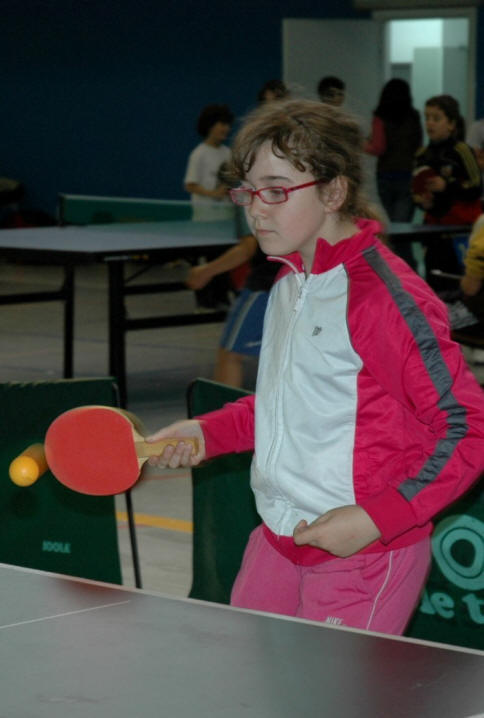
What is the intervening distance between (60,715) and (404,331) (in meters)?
0.93

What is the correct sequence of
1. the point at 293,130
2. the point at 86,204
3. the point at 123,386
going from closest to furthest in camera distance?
the point at 293,130 → the point at 123,386 → the point at 86,204

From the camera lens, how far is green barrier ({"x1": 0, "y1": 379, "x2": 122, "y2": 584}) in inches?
158

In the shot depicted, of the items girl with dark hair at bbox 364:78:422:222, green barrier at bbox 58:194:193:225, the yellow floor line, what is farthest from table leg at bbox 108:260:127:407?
girl with dark hair at bbox 364:78:422:222

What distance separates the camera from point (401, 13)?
49.1 feet

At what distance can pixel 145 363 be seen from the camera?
961cm

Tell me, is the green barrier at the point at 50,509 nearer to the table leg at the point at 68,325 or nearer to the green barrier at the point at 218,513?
the green barrier at the point at 218,513

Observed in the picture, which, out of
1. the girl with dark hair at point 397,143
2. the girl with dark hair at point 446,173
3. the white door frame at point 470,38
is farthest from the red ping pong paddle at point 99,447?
the white door frame at point 470,38

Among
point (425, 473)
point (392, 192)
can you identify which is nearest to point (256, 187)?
point (425, 473)

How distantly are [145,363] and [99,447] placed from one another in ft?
22.9

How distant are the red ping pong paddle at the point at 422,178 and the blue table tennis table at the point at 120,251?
0.23 metres

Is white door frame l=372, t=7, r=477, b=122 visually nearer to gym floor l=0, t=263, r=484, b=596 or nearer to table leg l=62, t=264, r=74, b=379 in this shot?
gym floor l=0, t=263, r=484, b=596

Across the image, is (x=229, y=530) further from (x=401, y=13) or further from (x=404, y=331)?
(x=401, y=13)

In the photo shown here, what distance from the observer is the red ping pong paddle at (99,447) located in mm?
2633

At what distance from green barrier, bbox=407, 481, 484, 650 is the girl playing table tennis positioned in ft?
2.42
